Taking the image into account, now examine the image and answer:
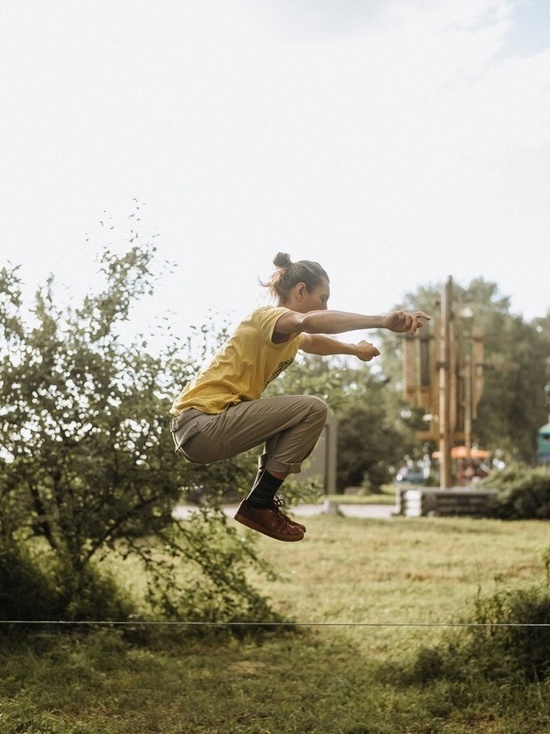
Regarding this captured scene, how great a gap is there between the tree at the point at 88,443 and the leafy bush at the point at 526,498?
1259cm

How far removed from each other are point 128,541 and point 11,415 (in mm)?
1733

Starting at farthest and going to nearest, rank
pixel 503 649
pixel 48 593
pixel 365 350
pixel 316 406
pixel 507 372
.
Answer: pixel 507 372 → pixel 48 593 → pixel 503 649 → pixel 316 406 → pixel 365 350

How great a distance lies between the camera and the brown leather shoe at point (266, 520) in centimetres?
516

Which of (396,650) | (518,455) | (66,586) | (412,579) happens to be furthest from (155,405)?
(518,455)

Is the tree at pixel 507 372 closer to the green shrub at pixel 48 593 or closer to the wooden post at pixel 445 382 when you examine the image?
the wooden post at pixel 445 382

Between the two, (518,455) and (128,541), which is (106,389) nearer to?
(128,541)

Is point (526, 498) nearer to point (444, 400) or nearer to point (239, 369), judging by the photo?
point (444, 400)

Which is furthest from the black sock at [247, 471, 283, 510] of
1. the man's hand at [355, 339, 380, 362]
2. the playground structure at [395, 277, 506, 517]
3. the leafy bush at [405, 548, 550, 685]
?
the playground structure at [395, 277, 506, 517]

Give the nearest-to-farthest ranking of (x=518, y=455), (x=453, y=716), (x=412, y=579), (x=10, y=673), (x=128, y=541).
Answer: (x=453, y=716), (x=10, y=673), (x=128, y=541), (x=412, y=579), (x=518, y=455)

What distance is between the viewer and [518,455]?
62.3 metres

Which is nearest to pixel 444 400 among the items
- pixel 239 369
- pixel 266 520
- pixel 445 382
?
pixel 445 382

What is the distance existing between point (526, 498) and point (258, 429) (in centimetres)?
1729

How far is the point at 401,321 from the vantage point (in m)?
4.45

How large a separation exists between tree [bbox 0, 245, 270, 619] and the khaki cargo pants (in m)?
4.10
